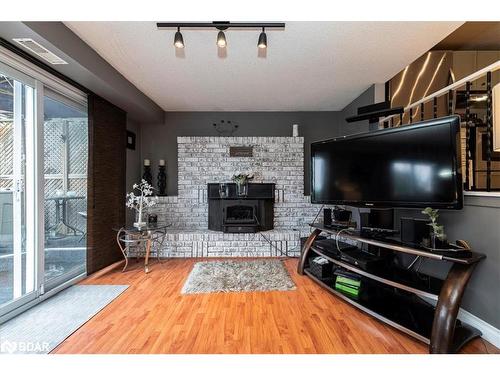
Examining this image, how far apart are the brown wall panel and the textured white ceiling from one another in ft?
2.02

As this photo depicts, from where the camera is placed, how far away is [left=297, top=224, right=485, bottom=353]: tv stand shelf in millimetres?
1457

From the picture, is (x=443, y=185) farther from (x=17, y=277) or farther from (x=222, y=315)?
(x=17, y=277)

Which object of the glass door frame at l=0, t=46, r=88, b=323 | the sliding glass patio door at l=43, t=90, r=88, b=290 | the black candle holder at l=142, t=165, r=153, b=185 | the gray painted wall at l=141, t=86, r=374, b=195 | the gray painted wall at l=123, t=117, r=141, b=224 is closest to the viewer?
the glass door frame at l=0, t=46, r=88, b=323

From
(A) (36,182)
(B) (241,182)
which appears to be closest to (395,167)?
(B) (241,182)

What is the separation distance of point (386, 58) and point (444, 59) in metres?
1.44

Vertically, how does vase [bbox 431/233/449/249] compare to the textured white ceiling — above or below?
below

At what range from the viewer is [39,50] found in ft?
6.24

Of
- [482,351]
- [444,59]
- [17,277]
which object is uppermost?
[444,59]

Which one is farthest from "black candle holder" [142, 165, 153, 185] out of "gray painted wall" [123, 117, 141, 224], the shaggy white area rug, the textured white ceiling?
the shaggy white area rug

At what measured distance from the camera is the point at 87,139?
289 cm

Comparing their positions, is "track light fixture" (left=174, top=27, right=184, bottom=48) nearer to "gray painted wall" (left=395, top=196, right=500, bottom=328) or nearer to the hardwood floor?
the hardwood floor

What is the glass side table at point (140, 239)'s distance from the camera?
307 centimetres

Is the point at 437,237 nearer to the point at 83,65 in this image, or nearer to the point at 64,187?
the point at 83,65
